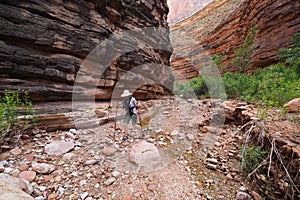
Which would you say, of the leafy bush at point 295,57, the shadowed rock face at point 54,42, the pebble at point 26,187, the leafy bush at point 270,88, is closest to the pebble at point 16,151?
the pebble at point 26,187

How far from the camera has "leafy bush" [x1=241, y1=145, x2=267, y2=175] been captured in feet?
5.80

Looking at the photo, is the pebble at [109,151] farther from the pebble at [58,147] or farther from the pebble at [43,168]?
the pebble at [43,168]

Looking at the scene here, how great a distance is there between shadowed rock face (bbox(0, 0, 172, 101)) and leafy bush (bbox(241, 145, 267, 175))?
4.38 metres

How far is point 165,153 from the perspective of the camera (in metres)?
2.60

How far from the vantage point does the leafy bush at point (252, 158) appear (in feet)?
5.80

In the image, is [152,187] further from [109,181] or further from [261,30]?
[261,30]

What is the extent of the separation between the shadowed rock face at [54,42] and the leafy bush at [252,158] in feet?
14.4

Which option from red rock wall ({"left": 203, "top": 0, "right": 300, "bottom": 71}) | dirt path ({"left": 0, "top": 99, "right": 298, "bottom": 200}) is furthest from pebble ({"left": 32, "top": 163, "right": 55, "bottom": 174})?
red rock wall ({"left": 203, "top": 0, "right": 300, "bottom": 71})

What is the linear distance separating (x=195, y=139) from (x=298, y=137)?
1688 mm

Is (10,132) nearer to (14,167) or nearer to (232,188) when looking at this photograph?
(14,167)

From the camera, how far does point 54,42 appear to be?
3449 mm

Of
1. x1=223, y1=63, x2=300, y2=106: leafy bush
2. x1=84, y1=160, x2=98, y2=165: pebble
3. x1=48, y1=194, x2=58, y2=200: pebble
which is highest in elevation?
x1=223, y1=63, x2=300, y2=106: leafy bush

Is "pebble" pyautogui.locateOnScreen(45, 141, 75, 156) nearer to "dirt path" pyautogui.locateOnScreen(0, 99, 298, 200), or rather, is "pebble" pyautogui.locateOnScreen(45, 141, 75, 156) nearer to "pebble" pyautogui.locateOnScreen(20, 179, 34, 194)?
"dirt path" pyautogui.locateOnScreen(0, 99, 298, 200)

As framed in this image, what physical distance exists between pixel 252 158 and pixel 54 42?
513 centimetres
